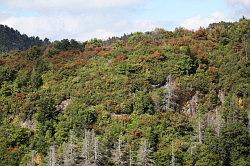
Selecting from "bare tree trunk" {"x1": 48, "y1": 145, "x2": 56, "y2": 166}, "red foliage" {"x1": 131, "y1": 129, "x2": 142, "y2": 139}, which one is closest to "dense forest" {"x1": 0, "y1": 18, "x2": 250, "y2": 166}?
"red foliage" {"x1": 131, "y1": 129, "x2": 142, "y2": 139}

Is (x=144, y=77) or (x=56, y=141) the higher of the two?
(x=144, y=77)

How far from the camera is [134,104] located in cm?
10438

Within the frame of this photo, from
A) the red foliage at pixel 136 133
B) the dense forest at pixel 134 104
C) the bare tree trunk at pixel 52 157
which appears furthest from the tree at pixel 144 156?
the bare tree trunk at pixel 52 157

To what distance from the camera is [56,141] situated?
99.2 m

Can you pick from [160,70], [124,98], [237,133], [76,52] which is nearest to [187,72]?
[160,70]

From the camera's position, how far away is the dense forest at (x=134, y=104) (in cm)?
9081

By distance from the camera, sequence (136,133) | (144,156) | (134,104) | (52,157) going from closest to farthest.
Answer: (52,157)
(144,156)
(136,133)
(134,104)

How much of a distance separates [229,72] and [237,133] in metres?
19.7

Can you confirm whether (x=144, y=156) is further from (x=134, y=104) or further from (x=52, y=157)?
(x=134, y=104)

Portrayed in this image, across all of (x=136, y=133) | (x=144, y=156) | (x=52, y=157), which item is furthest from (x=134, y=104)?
(x=52, y=157)

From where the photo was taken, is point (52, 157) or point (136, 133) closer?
point (52, 157)

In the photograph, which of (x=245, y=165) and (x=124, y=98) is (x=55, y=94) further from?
(x=245, y=165)

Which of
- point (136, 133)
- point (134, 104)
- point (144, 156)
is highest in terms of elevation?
point (134, 104)

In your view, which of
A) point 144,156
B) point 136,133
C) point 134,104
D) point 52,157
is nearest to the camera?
point 52,157
